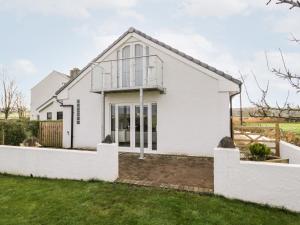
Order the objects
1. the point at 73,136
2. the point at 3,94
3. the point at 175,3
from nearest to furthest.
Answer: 1. the point at 175,3
2. the point at 73,136
3. the point at 3,94

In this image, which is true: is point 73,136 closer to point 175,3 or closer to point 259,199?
point 175,3

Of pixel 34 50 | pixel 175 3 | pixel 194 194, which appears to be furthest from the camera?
pixel 34 50

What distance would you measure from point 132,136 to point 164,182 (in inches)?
233

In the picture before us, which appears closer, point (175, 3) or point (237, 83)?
point (175, 3)

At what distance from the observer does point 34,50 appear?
20250mm

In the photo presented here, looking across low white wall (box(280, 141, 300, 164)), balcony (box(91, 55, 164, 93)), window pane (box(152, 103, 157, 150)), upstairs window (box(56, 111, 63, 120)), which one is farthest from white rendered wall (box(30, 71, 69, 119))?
low white wall (box(280, 141, 300, 164))

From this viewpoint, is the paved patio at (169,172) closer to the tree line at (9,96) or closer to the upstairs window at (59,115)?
the upstairs window at (59,115)

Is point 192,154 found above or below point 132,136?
below

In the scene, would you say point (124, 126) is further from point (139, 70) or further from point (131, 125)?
point (139, 70)

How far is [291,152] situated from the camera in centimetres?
905

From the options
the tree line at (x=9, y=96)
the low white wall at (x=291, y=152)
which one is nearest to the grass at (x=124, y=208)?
the low white wall at (x=291, y=152)

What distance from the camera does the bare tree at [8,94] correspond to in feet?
104

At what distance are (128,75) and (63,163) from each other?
21.8 feet

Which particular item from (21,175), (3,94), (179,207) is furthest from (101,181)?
(3,94)
